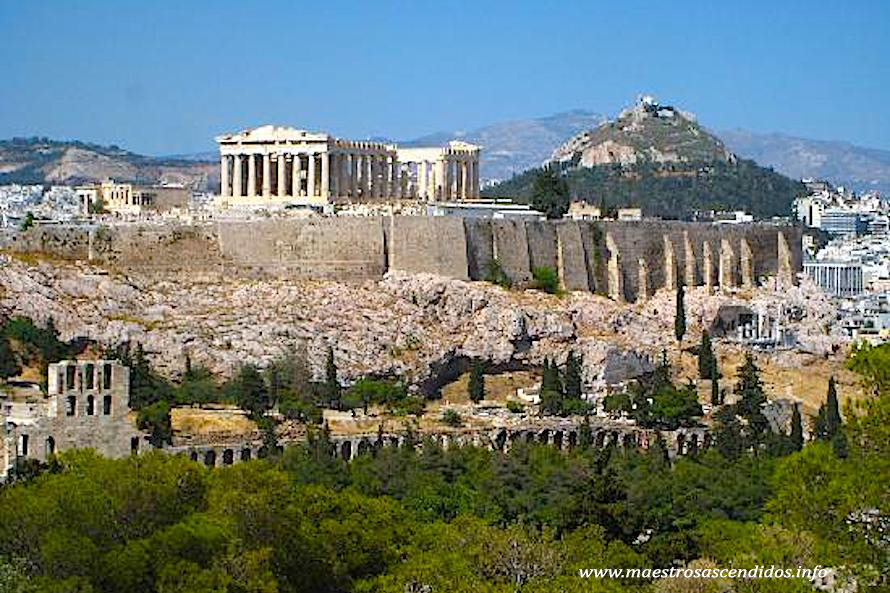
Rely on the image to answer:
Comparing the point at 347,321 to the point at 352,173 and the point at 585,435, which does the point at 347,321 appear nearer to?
the point at 585,435

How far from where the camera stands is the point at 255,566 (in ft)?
90.5

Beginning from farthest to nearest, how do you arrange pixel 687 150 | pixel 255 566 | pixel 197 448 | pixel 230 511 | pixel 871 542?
pixel 687 150 → pixel 197 448 → pixel 230 511 → pixel 255 566 → pixel 871 542

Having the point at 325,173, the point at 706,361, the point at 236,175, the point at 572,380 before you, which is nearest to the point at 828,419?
the point at 572,380

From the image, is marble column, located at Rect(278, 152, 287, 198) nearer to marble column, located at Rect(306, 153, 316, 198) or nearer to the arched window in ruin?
marble column, located at Rect(306, 153, 316, 198)

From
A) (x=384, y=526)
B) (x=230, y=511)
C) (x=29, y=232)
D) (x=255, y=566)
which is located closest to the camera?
(x=255, y=566)

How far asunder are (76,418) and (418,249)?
23075 mm

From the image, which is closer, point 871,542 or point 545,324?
point 871,542

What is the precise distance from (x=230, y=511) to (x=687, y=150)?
127m

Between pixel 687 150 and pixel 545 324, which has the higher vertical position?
pixel 687 150

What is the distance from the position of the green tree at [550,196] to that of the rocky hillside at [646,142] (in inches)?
2846

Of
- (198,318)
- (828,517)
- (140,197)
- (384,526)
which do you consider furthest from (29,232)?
(828,517)

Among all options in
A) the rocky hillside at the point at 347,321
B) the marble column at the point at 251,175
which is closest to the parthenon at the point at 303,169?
the marble column at the point at 251,175

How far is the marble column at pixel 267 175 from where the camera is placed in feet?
222

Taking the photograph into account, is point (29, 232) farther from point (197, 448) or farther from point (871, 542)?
point (871, 542)
